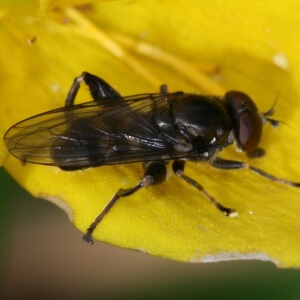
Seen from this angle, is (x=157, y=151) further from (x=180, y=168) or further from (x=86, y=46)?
(x=86, y=46)

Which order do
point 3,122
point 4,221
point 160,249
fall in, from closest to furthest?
point 160,249
point 3,122
point 4,221

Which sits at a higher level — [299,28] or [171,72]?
[299,28]

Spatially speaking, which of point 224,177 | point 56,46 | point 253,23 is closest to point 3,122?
point 56,46

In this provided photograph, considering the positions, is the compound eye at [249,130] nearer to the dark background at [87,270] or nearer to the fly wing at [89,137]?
the fly wing at [89,137]

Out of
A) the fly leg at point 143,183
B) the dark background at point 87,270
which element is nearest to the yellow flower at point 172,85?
the fly leg at point 143,183

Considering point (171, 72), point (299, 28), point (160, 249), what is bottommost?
point (160, 249)

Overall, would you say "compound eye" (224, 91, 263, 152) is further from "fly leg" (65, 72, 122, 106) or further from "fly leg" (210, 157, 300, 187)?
"fly leg" (65, 72, 122, 106)

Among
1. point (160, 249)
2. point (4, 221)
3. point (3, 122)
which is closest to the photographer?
point (160, 249)

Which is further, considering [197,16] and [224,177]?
Result: [197,16]
